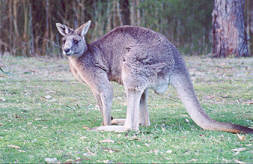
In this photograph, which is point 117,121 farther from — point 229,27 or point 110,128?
point 229,27

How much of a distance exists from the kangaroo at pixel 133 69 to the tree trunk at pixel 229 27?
530 centimetres

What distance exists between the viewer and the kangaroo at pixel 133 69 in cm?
293

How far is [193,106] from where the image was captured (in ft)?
9.42

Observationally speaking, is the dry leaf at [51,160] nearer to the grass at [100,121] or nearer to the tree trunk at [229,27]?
the grass at [100,121]

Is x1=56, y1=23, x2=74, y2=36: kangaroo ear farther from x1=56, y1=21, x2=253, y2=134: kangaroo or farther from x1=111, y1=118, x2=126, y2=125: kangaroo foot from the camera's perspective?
x1=111, y1=118, x2=126, y2=125: kangaroo foot

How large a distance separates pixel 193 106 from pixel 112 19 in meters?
6.71

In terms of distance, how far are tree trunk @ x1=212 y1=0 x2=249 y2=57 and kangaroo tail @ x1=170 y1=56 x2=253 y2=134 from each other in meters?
5.41

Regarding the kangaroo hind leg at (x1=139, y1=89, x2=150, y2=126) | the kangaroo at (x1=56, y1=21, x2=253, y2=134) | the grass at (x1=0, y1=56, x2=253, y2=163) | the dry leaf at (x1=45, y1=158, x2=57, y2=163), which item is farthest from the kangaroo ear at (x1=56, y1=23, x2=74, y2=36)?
the dry leaf at (x1=45, y1=158, x2=57, y2=163)

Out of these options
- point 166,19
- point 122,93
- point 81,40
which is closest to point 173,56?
point 81,40

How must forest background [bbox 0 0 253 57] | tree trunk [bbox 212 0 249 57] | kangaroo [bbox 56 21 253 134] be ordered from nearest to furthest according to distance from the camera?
kangaroo [bbox 56 21 253 134] < tree trunk [bbox 212 0 249 57] < forest background [bbox 0 0 253 57]

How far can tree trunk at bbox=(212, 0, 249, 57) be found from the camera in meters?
8.03

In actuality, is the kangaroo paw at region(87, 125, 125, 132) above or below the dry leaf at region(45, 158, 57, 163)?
below

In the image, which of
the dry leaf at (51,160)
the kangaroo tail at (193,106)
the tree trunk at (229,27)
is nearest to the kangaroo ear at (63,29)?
the kangaroo tail at (193,106)

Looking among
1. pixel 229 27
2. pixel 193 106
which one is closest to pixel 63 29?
pixel 193 106
